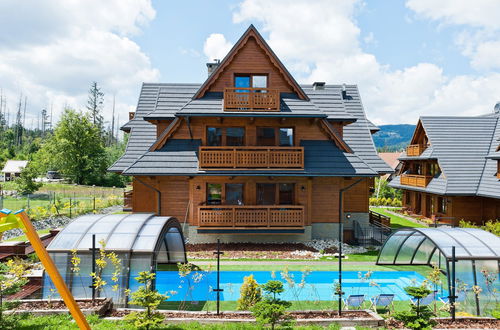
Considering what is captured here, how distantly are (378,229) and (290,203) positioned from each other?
280 inches

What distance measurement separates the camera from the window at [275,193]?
1758 cm

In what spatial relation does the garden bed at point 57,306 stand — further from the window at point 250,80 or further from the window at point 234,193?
the window at point 250,80

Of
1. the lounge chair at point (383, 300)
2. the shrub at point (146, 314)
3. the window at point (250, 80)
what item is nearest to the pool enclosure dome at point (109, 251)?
the shrub at point (146, 314)

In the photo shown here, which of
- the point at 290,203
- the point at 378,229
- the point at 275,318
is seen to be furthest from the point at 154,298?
the point at 378,229

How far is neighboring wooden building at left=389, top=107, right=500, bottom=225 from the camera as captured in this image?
23203 mm

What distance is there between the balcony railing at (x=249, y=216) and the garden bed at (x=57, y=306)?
8.18 meters

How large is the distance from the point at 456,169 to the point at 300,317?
23.0 meters

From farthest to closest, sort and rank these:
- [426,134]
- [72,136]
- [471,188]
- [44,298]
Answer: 1. [72,136]
2. [426,134]
3. [471,188]
4. [44,298]

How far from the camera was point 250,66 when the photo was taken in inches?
709

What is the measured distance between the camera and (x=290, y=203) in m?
17.7


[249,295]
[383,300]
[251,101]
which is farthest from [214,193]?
[383,300]

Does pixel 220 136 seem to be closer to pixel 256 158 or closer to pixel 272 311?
pixel 256 158

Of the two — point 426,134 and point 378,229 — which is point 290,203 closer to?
point 378,229

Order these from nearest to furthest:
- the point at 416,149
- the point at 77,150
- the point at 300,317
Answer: the point at 300,317
the point at 416,149
the point at 77,150
